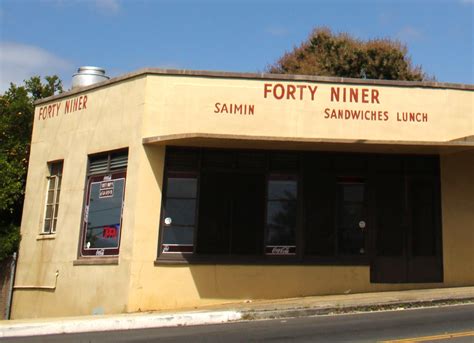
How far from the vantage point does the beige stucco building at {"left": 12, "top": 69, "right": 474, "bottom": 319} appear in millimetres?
12961

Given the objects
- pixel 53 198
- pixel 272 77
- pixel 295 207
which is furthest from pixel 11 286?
pixel 272 77

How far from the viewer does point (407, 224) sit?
13742 millimetres

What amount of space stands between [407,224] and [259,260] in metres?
3.60

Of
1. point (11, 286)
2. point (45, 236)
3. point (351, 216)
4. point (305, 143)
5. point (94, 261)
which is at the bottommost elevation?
point (11, 286)

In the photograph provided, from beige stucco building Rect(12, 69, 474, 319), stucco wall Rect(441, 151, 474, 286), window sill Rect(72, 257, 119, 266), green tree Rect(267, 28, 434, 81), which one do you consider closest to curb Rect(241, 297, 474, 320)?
beige stucco building Rect(12, 69, 474, 319)

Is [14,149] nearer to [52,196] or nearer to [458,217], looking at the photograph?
[52,196]

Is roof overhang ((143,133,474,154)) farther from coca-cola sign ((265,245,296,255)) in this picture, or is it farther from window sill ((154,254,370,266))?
window sill ((154,254,370,266))

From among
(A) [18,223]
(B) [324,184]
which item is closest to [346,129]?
(B) [324,184]

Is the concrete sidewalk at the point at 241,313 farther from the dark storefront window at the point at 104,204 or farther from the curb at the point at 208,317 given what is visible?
the dark storefront window at the point at 104,204

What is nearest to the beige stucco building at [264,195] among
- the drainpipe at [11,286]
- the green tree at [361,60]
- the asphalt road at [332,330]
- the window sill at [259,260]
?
the window sill at [259,260]

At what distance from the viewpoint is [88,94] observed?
1494 cm

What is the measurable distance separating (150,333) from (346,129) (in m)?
6.68

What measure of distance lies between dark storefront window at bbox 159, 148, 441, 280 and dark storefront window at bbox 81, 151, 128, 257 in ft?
3.95

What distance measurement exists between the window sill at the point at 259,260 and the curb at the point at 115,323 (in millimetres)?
2005
